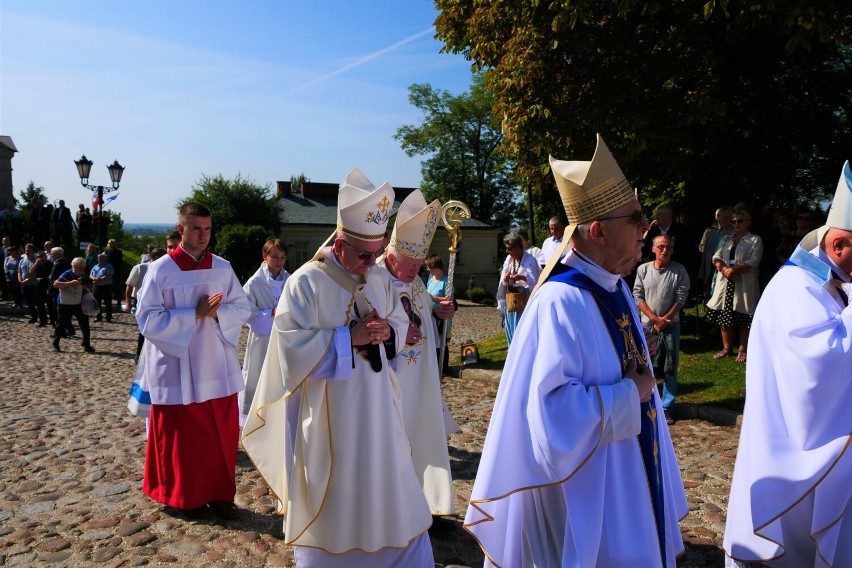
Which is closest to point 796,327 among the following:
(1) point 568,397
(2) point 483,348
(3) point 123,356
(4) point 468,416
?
(1) point 568,397

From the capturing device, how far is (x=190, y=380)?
5637mm

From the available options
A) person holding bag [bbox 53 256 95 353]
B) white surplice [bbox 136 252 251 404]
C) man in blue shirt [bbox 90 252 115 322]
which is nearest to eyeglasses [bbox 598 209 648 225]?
white surplice [bbox 136 252 251 404]

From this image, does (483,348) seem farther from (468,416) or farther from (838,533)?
(838,533)

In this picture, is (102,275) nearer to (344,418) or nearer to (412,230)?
(412,230)

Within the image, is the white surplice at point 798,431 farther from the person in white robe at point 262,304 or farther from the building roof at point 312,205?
the building roof at point 312,205

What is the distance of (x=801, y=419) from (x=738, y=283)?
738cm

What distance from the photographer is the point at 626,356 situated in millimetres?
3020

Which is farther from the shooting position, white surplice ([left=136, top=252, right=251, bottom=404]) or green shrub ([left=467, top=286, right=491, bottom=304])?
green shrub ([left=467, top=286, right=491, bottom=304])

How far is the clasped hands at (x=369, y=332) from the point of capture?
13.4ft

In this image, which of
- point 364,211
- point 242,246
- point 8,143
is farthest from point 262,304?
point 8,143

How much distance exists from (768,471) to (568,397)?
3.97ft

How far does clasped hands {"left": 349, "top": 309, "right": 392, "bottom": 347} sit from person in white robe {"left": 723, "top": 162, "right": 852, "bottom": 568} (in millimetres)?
1943

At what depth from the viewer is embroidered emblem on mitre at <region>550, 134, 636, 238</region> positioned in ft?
9.69

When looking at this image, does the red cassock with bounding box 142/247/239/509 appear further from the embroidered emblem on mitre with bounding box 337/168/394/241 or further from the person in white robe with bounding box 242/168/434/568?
the embroidered emblem on mitre with bounding box 337/168/394/241
